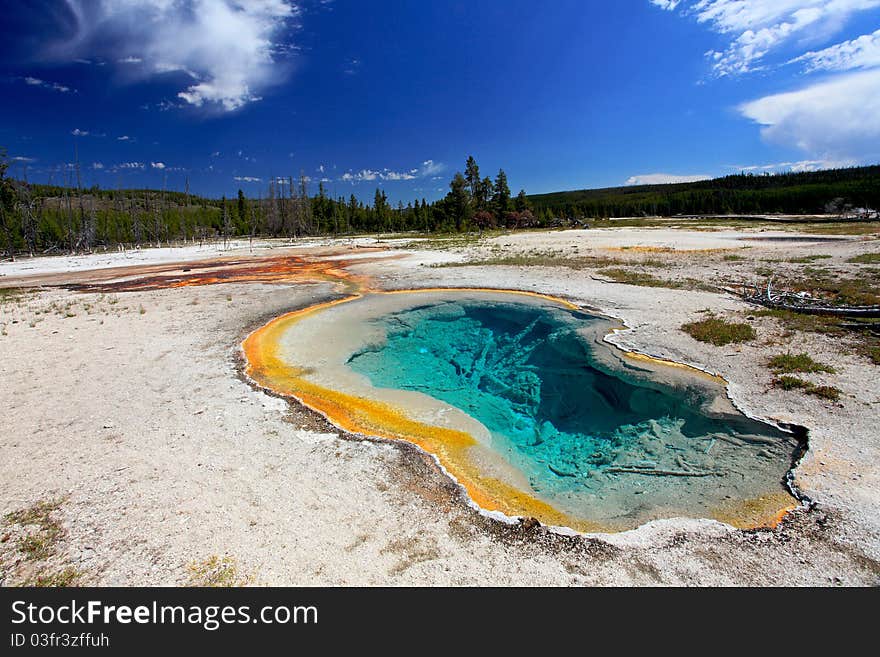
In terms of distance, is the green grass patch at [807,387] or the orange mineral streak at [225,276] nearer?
the green grass patch at [807,387]

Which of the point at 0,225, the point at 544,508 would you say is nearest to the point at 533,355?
the point at 544,508

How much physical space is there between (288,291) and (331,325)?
647 cm

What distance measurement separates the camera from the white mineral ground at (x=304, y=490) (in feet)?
12.0

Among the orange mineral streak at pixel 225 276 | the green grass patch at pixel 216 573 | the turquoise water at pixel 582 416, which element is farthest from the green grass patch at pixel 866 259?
the green grass patch at pixel 216 573

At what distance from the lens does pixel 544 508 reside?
483 centimetres

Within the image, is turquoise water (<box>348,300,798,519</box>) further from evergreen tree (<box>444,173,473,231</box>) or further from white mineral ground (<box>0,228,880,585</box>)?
evergreen tree (<box>444,173,473,231</box>)

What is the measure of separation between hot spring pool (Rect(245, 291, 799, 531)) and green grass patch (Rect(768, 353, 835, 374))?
1.42 metres

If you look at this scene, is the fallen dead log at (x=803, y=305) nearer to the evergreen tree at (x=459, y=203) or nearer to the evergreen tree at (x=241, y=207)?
the evergreen tree at (x=459, y=203)

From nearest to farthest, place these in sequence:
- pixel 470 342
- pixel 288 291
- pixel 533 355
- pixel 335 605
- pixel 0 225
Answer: pixel 335 605, pixel 533 355, pixel 470 342, pixel 288 291, pixel 0 225

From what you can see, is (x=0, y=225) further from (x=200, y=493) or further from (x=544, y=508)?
(x=544, y=508)

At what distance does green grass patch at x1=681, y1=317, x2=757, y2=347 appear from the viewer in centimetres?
955

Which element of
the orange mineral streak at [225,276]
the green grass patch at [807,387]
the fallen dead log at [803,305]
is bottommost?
the green grass patch at [807,387]

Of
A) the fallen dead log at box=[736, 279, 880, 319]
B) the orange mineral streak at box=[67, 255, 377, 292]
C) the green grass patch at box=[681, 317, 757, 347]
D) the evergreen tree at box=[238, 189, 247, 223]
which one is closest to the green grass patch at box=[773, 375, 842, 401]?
the green grass patch at box=[681, 317, 757, 347]

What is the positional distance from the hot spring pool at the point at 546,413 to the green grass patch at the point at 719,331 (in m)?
2.01
